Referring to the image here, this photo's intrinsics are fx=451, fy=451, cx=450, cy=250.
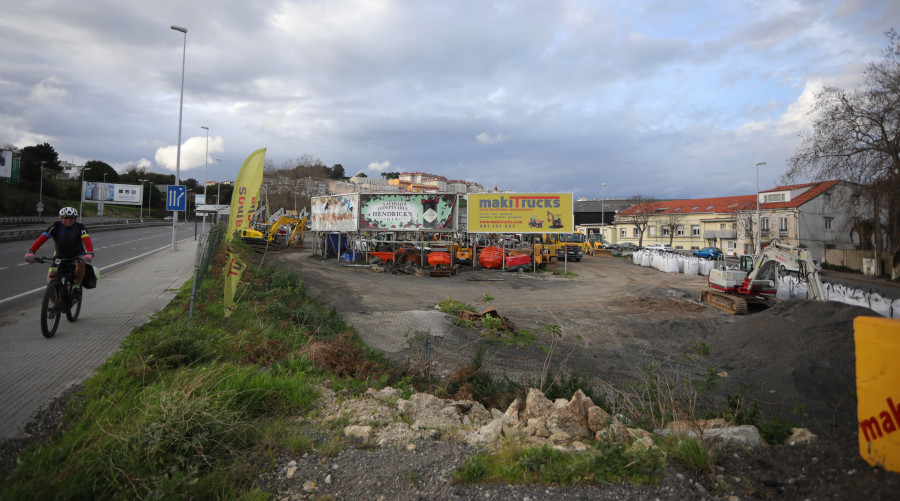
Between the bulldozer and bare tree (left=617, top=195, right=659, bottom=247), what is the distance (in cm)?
4536

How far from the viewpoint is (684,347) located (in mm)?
11594

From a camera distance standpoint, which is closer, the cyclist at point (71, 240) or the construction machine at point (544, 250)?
the cyclist at point (71, 240)

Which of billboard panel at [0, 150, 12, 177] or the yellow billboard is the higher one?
billboard panel at [0, 150, 12, 177]

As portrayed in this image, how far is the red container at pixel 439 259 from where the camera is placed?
80.7 ft

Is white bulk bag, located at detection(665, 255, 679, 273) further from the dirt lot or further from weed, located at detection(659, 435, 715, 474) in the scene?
weed, located at detection(659, 435, 715, 474)

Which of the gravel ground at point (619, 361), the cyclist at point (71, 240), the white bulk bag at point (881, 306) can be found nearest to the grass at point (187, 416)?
the gravel ground at point (619, 361)

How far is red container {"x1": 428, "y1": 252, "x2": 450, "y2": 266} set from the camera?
24.6 metres

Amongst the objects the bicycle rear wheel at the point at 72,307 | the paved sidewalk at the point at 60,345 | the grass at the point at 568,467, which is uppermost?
the bicycle rear wheel at the point at 72,307

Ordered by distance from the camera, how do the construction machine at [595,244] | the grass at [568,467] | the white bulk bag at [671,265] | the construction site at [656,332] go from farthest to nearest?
the construction machine at [595,244] < the white bulk bag at [671,265] < the construction site at [656,332] < the grass at [568,467]

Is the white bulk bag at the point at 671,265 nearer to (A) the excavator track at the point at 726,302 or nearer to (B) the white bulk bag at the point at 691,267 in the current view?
(B) the white bulk bag at the point at 691,267

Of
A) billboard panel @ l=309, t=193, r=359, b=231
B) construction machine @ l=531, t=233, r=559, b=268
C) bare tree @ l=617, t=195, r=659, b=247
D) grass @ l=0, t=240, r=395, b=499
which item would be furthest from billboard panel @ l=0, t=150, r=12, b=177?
bare tree @ l=617, t=195, r=659, b=247

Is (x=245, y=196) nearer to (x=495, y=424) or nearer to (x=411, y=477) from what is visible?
(x=495, y=424)

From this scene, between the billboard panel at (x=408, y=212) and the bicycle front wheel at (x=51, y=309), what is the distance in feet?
69.0

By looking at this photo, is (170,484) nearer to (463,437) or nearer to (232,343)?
(463,437)
